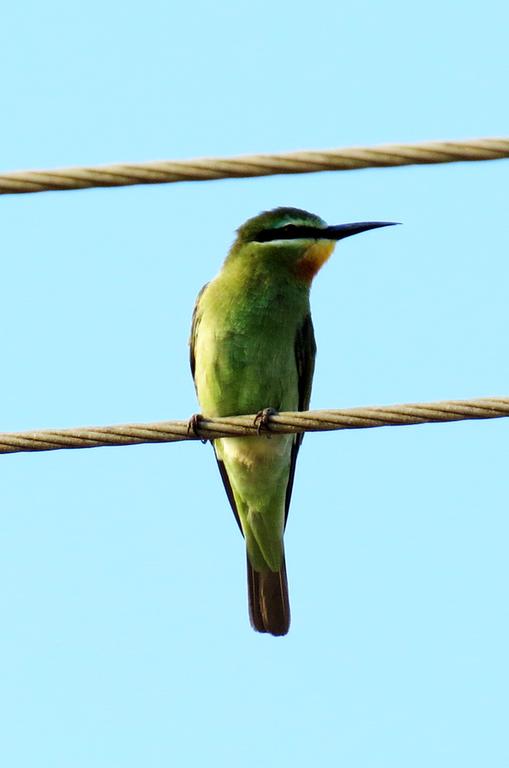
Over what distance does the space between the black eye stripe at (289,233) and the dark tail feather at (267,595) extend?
1.54 metres

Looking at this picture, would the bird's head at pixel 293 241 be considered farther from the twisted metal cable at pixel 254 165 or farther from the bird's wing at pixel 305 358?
the twisted metal cable at pixel 254 165

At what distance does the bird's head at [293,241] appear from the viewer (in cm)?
664

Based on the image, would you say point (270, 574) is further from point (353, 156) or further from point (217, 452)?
point (353, 156)

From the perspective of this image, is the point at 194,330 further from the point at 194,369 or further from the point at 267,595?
the point at 267,595

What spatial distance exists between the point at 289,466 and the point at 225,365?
660mm

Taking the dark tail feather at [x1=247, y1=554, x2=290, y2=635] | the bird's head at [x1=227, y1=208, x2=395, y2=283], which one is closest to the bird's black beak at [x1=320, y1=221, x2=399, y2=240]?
the bird's head at [x1=227, y1=208, x2=395, y2=283]

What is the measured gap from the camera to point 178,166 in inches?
158

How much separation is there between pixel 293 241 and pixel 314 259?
0.13 meters

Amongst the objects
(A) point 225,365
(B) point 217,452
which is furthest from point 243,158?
(B) point 217,452

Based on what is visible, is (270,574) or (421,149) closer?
(421,149)

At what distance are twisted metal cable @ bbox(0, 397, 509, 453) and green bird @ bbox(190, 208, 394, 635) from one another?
186 centimetres

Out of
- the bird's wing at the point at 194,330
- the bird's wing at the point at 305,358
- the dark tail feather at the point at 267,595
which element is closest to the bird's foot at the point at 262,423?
the bird's wing at the point at 305,358

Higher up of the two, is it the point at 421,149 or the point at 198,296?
the point at 198,296

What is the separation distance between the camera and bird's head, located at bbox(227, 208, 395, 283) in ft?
21.8
